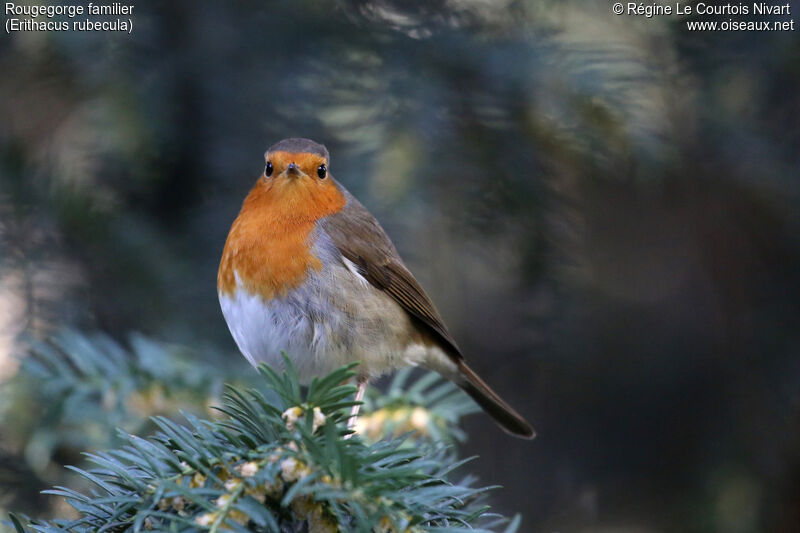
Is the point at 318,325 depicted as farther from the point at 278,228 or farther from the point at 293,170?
the point at 293,170

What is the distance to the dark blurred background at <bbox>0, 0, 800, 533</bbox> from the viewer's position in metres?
2.46

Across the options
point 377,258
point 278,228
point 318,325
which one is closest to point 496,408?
point 377,258

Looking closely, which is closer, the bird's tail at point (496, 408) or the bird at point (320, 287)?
the bird at point (320, 287)

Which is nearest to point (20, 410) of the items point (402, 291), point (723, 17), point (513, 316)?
point (402, 291)

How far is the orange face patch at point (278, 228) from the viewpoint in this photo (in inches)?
88.0

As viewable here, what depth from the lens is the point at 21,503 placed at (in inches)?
83.0

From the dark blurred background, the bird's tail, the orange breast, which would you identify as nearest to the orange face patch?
the orange breast

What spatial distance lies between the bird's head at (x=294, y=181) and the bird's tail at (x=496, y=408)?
0.76 meters

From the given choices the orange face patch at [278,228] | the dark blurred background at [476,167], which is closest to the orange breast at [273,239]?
the orange face patch at [278,228]

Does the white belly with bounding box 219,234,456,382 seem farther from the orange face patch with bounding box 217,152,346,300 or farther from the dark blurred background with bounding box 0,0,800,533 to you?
the dark blurred background with bounding box 0,0,800,533

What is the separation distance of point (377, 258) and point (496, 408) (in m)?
0.65

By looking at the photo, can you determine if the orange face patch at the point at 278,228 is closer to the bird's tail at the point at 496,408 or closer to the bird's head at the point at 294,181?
the bird's head at the point at 294,181

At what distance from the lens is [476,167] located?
2557 millimetres

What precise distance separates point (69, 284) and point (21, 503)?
73cm
